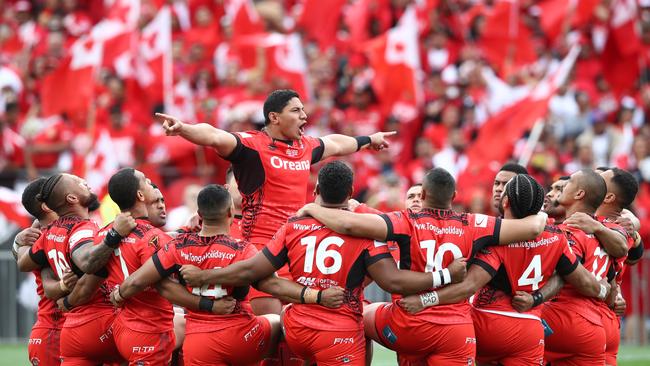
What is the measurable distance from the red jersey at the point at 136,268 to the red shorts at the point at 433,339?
2.02 meters

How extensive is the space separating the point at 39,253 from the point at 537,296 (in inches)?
176

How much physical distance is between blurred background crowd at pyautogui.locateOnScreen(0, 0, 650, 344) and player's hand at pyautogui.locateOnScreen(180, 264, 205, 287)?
686 centimetres

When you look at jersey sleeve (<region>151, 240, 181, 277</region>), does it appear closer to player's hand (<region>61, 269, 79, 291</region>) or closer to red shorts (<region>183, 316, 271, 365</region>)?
red shorts (<region>183, 316, 271, 365</region>)

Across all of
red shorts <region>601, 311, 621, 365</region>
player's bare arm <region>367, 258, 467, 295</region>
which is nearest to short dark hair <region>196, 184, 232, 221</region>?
player's bare arm <region>367, 258, 467, 295</region>

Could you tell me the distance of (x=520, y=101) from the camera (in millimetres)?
17562

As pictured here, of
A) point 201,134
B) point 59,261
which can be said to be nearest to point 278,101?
point 201,134

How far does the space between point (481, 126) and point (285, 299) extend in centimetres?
944

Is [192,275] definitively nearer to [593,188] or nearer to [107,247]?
[107,247]

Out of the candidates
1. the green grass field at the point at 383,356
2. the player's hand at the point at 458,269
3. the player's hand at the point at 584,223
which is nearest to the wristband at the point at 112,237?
the player's hand at the point at 458,269

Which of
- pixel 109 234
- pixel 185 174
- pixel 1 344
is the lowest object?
pixel 1 344

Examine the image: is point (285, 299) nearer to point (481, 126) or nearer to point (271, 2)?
point (481, 126)

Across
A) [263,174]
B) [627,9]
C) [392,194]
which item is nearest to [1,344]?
[392,194]

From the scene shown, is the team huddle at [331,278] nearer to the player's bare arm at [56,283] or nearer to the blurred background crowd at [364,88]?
the player's bare arm at [56,283]

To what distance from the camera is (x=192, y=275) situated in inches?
363
